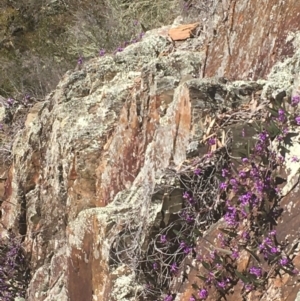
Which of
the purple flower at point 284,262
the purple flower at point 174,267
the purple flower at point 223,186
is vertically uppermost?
the purple flower at point 223,186

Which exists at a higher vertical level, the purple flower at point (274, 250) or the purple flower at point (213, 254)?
the purple flower at point (274, 250)

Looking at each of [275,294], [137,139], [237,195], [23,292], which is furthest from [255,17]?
[23,292]

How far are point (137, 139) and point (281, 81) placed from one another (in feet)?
4.57

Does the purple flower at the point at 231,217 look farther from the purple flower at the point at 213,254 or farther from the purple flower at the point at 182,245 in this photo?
the purple flower at the point at 182,245

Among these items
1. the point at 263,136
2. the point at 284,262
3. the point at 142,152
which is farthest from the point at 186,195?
the point at 142,152

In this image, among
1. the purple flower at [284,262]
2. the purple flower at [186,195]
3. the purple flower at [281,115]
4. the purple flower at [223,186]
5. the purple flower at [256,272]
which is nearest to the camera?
A: the purple flower at [284,262]

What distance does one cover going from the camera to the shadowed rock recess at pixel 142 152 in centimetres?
336

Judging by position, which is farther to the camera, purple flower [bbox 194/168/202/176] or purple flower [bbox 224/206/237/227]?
purple flower [bbox 194/168/202/176]

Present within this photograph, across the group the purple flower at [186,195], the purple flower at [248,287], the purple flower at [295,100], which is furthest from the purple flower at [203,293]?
the purple flower at [295,100]

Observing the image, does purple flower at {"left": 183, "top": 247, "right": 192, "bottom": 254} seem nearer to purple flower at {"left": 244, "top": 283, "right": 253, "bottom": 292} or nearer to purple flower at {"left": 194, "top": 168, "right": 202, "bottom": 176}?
purple flower at {"left": 194, "top": 168, "right": 202, "bottom": 176}

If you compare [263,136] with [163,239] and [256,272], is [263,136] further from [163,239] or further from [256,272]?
[163,239]

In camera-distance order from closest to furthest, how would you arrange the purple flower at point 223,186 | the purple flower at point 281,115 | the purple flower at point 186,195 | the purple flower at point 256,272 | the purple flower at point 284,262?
the purple flower at point 284,262
the purple flower at point 256,272
the purple flower at point 281,115
the purple flower at point 223,186
the purple flower at point 186,195

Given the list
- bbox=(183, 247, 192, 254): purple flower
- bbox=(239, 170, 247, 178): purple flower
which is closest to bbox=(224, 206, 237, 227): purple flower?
bbox=(239, 170, 247, 178): purple flower

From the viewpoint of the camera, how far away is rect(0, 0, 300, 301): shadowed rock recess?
3361mm
